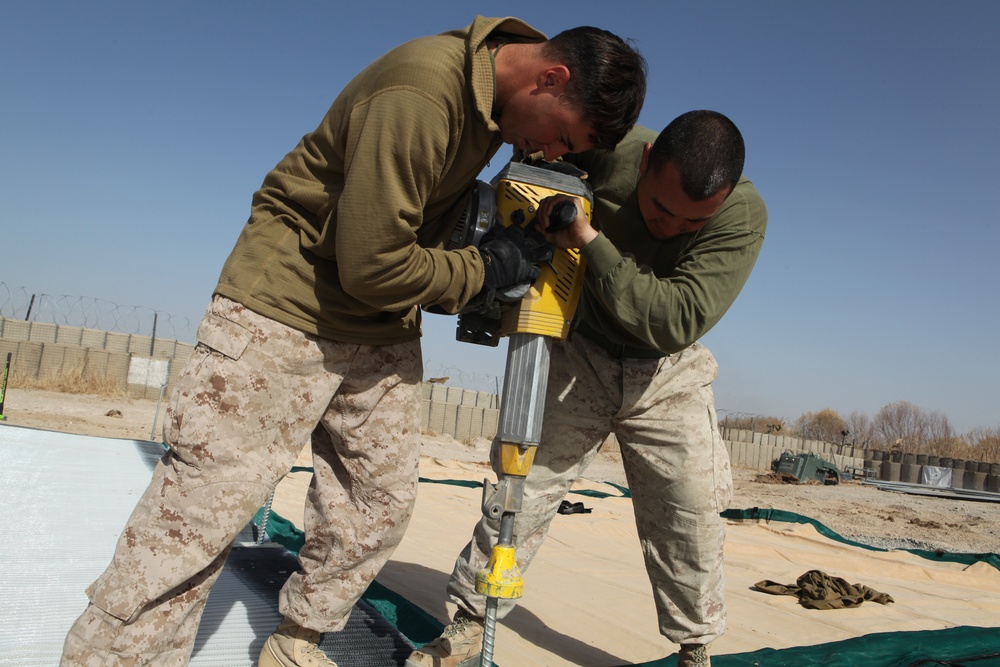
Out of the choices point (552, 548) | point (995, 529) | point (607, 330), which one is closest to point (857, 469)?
point (995, 529)

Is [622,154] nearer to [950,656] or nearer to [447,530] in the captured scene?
[950,656]

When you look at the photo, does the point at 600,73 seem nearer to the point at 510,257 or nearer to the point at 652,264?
the point at 510,257

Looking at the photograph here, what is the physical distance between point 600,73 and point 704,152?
0.72 meters

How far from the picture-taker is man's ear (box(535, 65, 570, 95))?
1.81 m

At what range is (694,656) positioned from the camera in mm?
2729

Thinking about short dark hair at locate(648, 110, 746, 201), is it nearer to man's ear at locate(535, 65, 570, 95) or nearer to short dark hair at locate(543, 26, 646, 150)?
short dark hair at locate(543, 26, 646, 150)

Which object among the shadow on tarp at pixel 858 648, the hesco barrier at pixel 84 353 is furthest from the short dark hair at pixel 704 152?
the hesco barrier at pixel 84 353

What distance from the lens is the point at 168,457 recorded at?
175 centimetres

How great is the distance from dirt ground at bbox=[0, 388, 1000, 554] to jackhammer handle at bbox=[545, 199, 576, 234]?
832 centimetres

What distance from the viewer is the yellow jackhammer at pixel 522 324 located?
7.07 ft

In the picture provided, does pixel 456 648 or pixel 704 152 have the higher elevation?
pixel 704 152

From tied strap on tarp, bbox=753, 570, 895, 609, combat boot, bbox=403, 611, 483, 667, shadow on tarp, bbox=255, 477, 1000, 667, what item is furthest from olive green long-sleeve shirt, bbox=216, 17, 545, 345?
tied strap on tarp, bbox=753, 570, 895, 609

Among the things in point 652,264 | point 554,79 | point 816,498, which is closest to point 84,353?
point 816,498

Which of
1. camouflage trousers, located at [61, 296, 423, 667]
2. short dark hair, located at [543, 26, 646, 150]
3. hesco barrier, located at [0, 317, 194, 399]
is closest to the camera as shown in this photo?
→ camouflage trousers, located at [61, 296, 423, 667]
